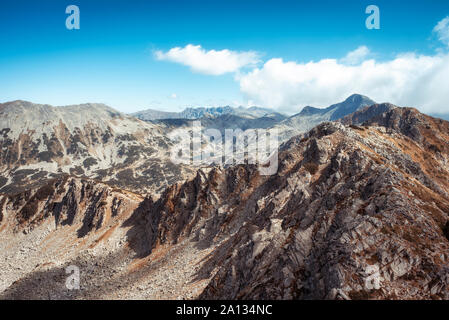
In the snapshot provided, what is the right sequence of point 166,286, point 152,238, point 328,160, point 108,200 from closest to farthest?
point 166,286, point 328,160, point 152,238, point 108,200

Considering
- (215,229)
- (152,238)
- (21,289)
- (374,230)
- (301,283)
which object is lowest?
(21,289)

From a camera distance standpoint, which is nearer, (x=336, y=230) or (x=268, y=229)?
(x=336, y=230)

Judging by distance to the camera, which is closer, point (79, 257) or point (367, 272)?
point (367, 272)

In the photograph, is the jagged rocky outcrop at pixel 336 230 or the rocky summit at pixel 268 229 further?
the rocky summit at pixel 268 229

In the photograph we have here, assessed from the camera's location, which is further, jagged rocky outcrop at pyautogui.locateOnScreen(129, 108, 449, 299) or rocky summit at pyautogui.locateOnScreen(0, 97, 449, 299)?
rocky summit at pyautogui.locateOnScreen(0, 97, 449, 299)
